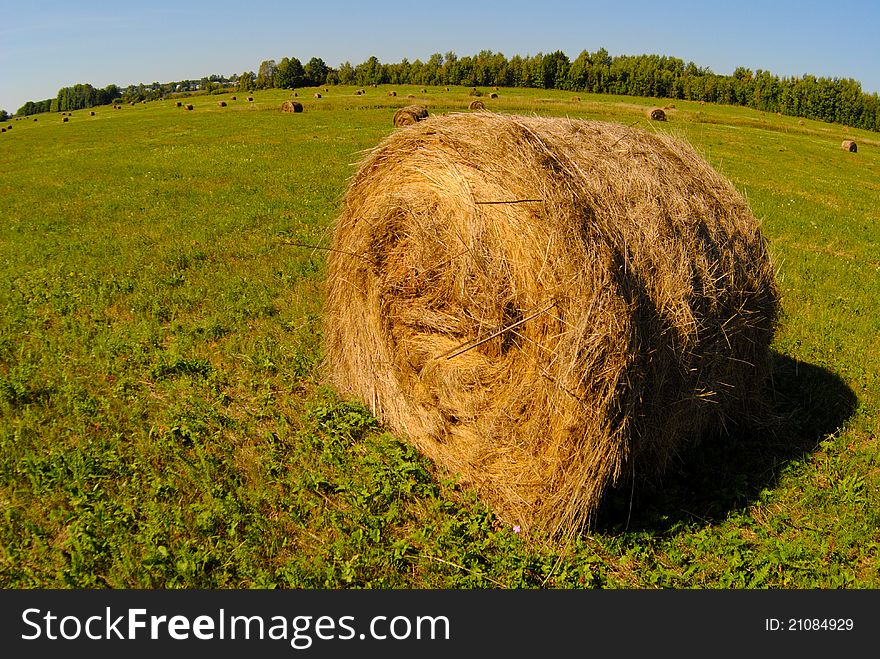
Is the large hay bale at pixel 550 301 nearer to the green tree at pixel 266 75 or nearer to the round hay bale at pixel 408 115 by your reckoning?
the round hay bale at pixel 408 115

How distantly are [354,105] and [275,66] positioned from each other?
50.2m

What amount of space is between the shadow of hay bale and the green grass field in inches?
0.9

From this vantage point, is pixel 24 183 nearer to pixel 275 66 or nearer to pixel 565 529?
pixel 565 529

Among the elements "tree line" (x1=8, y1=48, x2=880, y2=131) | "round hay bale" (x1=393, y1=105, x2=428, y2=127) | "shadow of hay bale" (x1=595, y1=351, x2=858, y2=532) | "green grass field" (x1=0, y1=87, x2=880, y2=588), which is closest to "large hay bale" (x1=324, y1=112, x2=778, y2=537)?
"shadow of hay bale" (x1=595, y1=351, x2=858, y2=532)

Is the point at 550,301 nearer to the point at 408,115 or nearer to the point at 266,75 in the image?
the point at 408,115

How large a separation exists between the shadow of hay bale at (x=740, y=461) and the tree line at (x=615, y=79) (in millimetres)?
77121

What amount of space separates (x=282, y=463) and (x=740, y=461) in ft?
14.6

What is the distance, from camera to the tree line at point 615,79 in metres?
70.9

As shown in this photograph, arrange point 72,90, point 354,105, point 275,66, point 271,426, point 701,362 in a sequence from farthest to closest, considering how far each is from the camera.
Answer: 1. point 72,90
2. point 275,66
3. point 354,105
4. point 271,426
5. point 701,362

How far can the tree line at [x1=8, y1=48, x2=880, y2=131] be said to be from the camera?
70.9 m

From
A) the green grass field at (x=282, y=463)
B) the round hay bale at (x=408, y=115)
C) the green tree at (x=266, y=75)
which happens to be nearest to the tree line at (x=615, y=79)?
the green tree at (x=266, y=75)

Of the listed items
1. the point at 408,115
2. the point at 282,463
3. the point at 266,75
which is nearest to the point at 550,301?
the point at 282,463

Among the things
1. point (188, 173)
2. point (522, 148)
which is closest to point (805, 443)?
point (522, 148)

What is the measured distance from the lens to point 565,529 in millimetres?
4773
